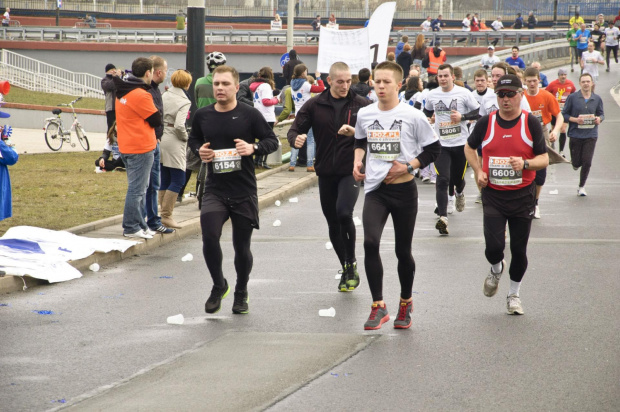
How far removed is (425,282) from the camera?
8.66 m

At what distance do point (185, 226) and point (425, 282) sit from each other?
3.84m

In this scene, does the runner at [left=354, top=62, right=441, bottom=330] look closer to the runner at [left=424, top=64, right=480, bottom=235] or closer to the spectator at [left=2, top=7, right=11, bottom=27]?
the runner at [left=424, top=64, right=480, bottom=235]

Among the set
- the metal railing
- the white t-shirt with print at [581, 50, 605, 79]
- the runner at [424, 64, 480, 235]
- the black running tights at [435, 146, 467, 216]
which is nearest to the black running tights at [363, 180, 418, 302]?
the black running tights at [435, 146, 467, 216]

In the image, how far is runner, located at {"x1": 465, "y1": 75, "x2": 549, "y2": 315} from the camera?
729 cm

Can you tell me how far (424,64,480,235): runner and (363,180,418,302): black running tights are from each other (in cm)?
Answer: 468

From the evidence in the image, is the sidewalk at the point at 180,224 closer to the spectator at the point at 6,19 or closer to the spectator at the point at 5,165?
the spectator at the point at 5,165

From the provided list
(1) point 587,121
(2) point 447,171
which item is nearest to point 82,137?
(1) point 587,121

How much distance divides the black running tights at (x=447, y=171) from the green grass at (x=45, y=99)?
2423 cm

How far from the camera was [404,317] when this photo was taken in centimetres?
689

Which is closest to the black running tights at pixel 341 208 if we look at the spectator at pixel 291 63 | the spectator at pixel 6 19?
the spectator at pixel 291 63

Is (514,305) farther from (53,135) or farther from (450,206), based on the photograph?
(53,135)

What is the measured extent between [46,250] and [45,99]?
28.7 m

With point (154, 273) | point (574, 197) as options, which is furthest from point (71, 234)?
point (574, 197)

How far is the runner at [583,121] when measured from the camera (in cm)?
1486
